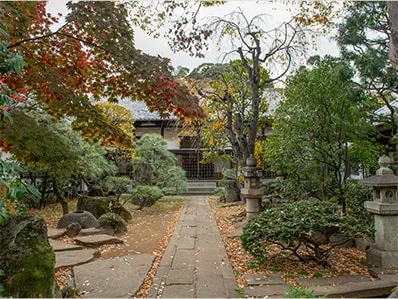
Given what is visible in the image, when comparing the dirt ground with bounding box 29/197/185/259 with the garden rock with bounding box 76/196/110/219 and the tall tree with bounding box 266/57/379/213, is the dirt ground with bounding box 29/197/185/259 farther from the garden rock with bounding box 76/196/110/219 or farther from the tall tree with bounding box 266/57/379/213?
the tall tree with bounding box 266/57/379/213

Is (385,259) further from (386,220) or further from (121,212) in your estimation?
(121,212)

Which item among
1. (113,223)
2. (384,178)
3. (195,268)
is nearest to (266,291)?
(195,268)

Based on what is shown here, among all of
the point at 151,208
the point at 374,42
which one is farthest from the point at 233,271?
the point at 151,208

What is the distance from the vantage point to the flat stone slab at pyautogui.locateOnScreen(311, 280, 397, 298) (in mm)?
4094

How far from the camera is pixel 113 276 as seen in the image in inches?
187

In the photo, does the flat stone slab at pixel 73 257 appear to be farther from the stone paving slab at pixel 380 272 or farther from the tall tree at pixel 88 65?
the stone paving slab at pixel 380 272

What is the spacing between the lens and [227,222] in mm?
9531

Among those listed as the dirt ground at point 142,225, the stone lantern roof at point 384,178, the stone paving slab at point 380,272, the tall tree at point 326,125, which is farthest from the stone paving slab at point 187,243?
the stone lantern roof at point 384,178

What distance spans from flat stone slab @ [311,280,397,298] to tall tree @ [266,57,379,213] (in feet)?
9.42

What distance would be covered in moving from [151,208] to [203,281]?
8411mm

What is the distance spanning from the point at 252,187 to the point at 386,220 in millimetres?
3381

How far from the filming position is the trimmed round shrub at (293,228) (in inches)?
192

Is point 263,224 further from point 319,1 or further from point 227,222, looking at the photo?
point 319,1

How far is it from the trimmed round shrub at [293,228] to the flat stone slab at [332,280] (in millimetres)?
526
